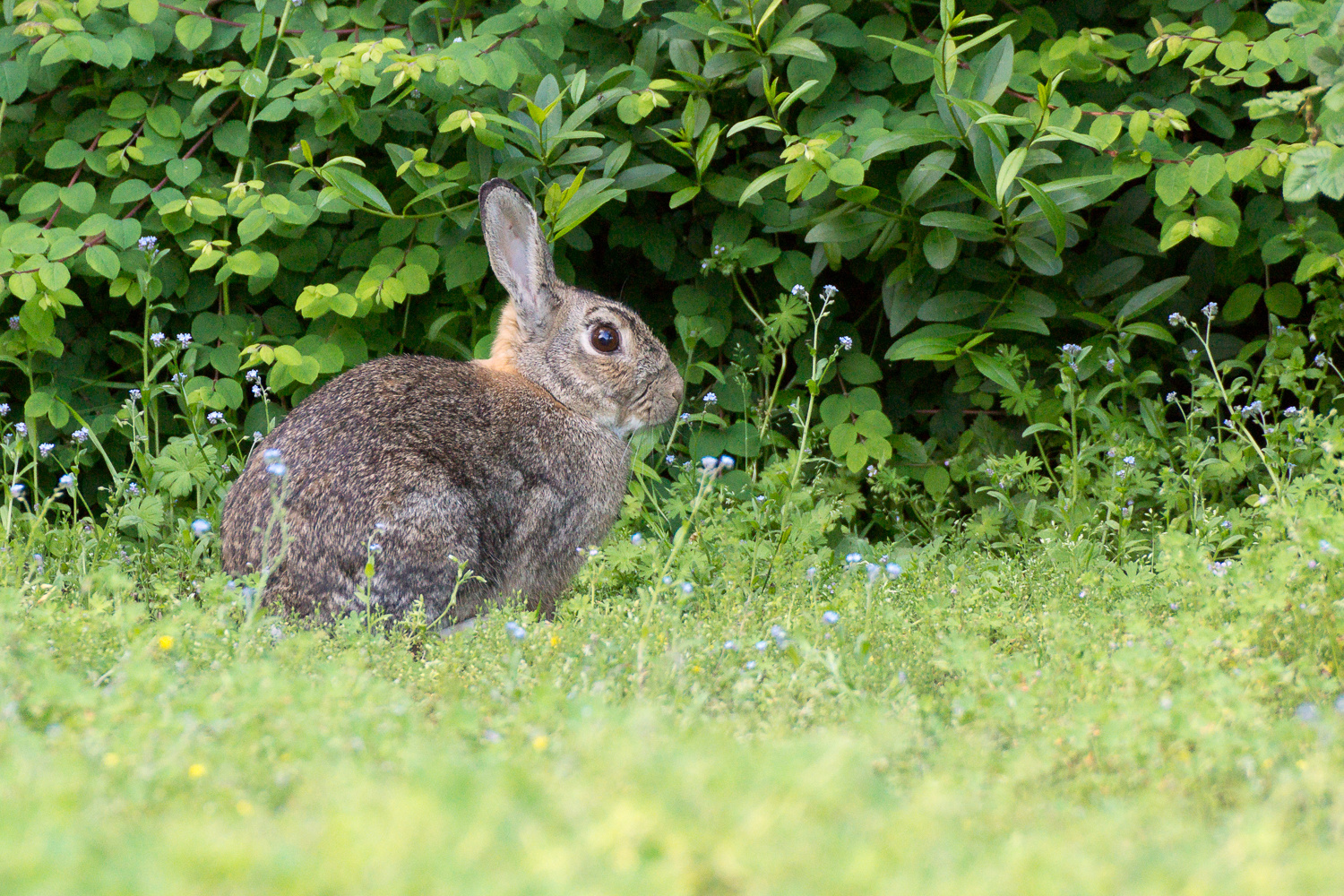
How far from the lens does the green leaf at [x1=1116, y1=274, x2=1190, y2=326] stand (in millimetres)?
5066

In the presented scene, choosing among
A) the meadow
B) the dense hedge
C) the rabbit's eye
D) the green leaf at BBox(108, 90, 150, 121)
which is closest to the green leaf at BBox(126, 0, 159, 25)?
the dense hedge

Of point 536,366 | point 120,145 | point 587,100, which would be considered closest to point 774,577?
point 536,366

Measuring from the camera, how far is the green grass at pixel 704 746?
1.42 metres

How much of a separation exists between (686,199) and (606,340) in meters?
0.69

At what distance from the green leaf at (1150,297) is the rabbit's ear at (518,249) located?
2419 millimetres

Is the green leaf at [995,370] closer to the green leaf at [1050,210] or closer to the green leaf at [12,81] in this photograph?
the green leaf at [1050,210]

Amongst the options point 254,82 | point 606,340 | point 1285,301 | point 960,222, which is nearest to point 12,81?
point 254,82

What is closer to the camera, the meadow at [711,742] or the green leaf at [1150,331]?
the meadow at [711,742]

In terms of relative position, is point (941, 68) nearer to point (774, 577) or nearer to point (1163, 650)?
point (774, 577)

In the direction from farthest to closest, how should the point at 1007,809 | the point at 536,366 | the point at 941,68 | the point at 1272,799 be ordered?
the point at 536,366, the point at 941,68, the point at 1272,799, the point at 1007,809

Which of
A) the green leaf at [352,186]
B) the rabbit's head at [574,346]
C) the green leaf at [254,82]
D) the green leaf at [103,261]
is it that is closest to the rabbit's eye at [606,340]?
the rabbit's head at [574,346]

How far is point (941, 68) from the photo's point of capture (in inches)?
183

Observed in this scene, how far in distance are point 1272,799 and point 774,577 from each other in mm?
1986

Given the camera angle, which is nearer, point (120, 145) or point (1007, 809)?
point (1007, 809)
